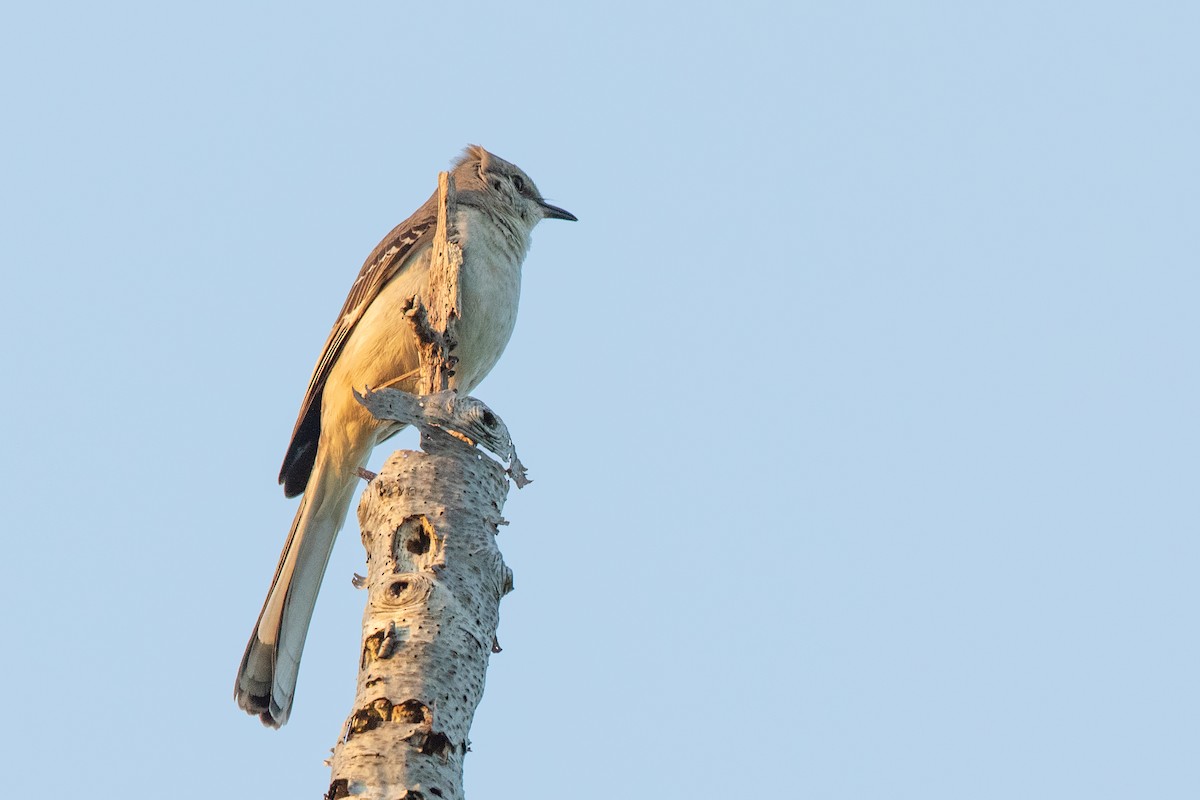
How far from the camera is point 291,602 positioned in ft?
22.3

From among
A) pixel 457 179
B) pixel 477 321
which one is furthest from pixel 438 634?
pixel 457 179

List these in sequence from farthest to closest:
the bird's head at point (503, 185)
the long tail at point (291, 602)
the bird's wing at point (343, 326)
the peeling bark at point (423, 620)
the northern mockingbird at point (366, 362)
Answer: the bird's head at point (503, 185) < the bird's wing at point (343, 326) < the northern mockingbird at point (366, 362) < the long tail at point (291, 602) < the peeling bark at point (423, 620)

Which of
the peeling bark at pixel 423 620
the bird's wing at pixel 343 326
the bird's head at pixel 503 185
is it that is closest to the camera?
the peeling bark at pixel 423 620

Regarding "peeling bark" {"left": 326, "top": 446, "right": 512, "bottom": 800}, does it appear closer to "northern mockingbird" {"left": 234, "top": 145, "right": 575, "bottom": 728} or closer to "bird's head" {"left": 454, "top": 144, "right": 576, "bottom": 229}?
"northern mockingbird" {"left": 234, "top": 145, "right": 575, "bottom": 728}

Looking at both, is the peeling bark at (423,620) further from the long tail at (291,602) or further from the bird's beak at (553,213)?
the bird's beak at (553,213)

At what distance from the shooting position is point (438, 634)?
3.97 m

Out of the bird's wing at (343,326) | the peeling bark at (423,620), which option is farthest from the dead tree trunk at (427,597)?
the bird's wing at (343,326)

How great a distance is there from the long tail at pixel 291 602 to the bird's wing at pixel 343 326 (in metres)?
0.38

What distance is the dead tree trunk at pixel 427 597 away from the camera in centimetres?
367

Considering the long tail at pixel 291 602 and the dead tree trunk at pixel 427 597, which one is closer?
the dead tree trunk at pixel 427 597

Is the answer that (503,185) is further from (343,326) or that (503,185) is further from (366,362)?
(366,362)

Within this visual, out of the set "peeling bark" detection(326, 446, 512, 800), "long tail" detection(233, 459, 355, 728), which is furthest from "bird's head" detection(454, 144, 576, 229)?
"peeling bark" detection(326, 446, 512, 800)

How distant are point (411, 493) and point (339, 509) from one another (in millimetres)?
3247

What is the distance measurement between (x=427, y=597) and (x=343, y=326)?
14.1 ft
